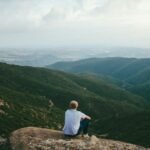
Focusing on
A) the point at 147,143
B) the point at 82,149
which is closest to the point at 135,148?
the point at 82,149

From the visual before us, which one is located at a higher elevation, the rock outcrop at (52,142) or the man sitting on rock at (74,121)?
the man sitting on rock at (74,121)

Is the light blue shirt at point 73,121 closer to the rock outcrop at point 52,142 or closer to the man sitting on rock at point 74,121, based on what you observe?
the man sitting on rock at point 74,121

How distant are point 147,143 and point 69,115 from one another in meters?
91.4

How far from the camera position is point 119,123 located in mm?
171250

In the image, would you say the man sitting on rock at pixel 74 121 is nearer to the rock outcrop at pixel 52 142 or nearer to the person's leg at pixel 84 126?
the person's leg at pixel 84 126

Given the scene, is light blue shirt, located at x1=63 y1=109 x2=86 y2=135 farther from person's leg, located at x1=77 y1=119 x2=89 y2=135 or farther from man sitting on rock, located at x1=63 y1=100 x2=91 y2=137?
person's leg, located at x1=77 y1=119 x2=89 y2=135

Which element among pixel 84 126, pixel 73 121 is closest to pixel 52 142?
pixel 73 121

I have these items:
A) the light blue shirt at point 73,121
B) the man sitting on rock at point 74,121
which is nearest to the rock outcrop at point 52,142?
the man sitting on rock at point 74,121

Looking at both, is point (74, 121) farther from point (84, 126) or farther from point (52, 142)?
point (52, 142)

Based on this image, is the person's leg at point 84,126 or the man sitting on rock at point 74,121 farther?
the person's leg at point 84,126

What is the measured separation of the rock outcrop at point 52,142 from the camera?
27609 millimetres

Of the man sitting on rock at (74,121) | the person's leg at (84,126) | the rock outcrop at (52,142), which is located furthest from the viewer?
the person's leg at (84,126)

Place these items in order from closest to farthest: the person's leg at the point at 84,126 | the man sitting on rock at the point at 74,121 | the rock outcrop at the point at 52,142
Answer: the rock outcrop at the point at 52,142, the man sitting on rock at the point at 74,121, the person's leg at the point at 84,126

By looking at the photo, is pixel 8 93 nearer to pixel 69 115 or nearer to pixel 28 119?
pixel 28 119
